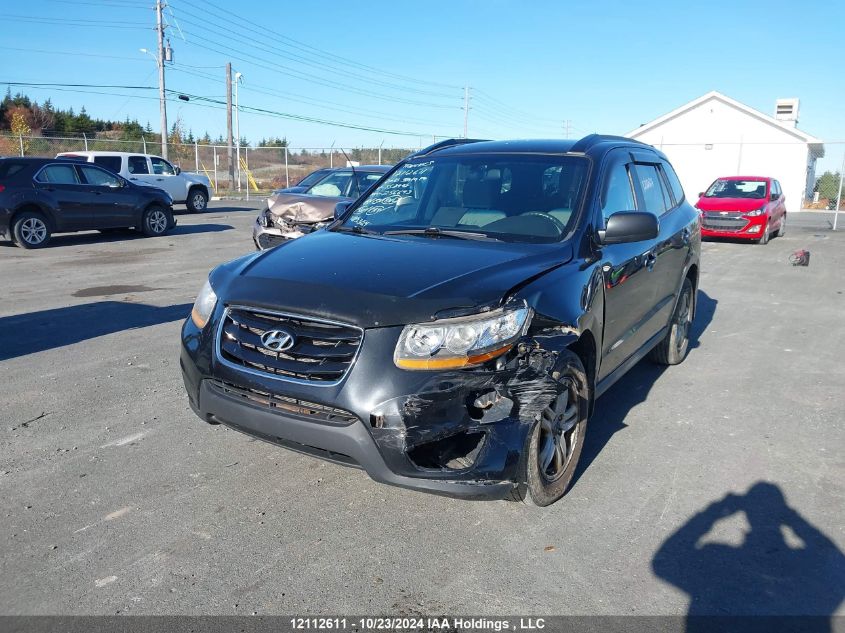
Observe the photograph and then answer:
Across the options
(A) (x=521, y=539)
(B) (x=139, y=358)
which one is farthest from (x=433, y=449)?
(B) (x=139, y=358)

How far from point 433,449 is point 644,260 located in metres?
2.44

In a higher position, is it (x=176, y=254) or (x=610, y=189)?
(x=610, y=189)

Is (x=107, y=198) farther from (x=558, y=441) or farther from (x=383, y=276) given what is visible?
(x=558, y=441)

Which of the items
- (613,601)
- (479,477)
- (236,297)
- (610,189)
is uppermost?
(610,189)

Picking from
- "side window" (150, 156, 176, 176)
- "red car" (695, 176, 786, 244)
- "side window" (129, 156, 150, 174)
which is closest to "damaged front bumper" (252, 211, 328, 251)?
"red car" (695, 176, 786, 244)

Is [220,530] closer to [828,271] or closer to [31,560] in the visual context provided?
[31,560]

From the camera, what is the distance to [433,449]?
2934 millimetres

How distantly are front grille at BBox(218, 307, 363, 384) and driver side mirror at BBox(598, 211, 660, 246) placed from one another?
5.64ft

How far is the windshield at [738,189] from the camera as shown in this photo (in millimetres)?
17672

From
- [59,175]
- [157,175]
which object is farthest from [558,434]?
[157,175]

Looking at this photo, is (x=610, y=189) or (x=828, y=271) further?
(x=828, y=271)

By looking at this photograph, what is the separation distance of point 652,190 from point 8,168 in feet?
40.3

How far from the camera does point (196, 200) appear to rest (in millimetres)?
22047

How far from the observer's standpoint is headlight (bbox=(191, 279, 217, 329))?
136 inches
